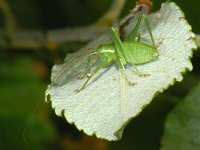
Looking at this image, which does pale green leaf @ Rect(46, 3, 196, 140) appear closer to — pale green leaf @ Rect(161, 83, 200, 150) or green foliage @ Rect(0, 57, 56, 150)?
pale green leaf @ Rect(161, 83, 200, 150)

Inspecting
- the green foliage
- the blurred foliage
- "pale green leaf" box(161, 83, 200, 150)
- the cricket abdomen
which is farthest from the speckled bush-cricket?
the green foliage

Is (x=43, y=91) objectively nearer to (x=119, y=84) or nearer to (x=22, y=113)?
(x=22, y=113)

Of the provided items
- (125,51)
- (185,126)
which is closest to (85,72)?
(125,51)

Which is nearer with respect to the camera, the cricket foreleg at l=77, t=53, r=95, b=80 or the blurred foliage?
the cricket foreleg at l=77, t=53, r=95, b=80

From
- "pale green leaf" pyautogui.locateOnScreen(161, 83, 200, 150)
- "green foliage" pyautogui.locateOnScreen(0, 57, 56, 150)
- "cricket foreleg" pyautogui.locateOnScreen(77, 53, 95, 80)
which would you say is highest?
"cricket foreleg" pyautogui.locateOnScreen(77, 53, 95, 80)

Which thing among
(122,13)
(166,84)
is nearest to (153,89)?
(166,84)

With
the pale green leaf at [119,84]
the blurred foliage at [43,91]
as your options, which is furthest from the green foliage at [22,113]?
the pale green leaf at [119,84]

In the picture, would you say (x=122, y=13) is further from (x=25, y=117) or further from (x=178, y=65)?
(x=178, y=65)

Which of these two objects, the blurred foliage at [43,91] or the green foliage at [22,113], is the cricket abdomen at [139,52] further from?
the green foliage at [22,113]
